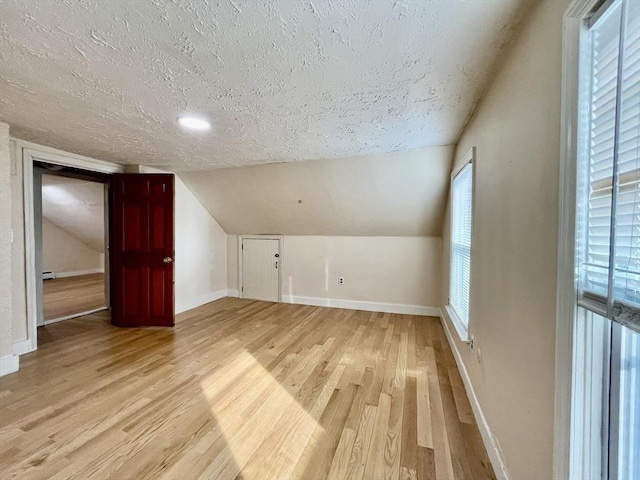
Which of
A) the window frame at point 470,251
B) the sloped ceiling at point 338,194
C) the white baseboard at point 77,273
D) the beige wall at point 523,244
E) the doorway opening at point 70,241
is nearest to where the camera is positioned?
the beige wall at point 523,244

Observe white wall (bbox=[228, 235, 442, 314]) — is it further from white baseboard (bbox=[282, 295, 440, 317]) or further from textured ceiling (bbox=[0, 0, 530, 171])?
textured ceiling (bbox=[0, 0, 530, 171])

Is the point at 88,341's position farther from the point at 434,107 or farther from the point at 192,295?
the point at 434,107

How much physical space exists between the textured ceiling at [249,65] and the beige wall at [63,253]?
6.14 metres

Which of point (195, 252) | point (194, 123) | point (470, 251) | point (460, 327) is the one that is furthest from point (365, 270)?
point (194, 123)


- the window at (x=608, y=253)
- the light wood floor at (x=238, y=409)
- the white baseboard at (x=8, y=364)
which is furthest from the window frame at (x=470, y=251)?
the white baseboard at (x=8, y=364)

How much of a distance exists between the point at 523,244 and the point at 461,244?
156 cm

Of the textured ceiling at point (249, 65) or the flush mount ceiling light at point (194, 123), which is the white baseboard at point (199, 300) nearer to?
the textured ceiling at point (249, 65)

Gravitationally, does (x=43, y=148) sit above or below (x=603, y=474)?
above

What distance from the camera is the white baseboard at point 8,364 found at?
236 centimetres

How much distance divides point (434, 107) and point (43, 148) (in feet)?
13.1

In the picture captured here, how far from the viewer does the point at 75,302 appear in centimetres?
473

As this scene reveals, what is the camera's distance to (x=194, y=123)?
214 cm

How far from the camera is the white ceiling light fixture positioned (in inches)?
80.3

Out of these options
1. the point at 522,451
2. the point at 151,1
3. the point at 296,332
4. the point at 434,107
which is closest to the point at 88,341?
the point at 296,332
